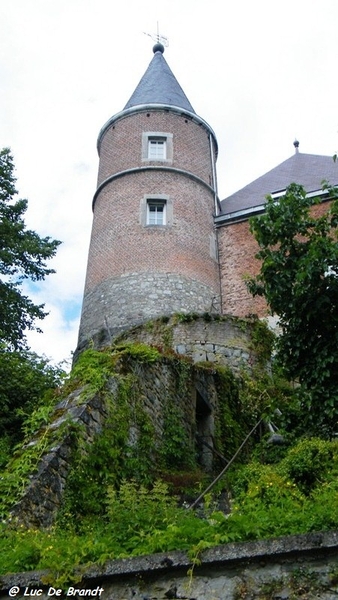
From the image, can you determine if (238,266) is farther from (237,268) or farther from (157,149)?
(157,149)

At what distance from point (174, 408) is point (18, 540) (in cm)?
494

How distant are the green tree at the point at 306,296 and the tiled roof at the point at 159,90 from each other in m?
11.8

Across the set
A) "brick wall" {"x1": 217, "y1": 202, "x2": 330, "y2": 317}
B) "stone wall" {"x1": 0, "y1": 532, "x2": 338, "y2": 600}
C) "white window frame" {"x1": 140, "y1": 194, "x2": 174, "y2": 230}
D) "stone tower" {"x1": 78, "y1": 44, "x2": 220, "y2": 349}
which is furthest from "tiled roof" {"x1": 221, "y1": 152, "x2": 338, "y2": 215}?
"stone wall" {"x1": 0, "y1": 532, "x2": 338, "y2": 600}

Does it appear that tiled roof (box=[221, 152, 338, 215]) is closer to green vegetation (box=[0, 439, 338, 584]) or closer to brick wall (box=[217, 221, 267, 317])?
brick wall (box=[217, 221, 267, 317])

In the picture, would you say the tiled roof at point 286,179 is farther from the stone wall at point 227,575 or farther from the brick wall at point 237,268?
the stone wall at point 227,575

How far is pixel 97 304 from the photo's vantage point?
16.7 m

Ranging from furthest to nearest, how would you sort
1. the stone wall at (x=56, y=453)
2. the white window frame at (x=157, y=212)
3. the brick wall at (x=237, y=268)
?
the white window frame at (x=157, y=212) → the brick wall at (x=237, y=268) → the stone wall at (x=56, y=453)

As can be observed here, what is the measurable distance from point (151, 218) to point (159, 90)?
17.9 ft

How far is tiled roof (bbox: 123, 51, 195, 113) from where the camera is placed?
20.1 meters

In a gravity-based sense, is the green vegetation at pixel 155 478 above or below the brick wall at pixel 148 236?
below

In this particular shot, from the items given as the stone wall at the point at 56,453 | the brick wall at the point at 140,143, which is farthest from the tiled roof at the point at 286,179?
the stone wall at the point at 56,453

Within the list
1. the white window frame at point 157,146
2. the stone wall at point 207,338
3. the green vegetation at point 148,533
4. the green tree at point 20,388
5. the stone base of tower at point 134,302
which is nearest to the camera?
the green vegetation at point 148,533

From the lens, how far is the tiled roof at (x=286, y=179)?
20.0 meters

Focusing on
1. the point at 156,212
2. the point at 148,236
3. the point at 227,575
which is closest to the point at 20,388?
the point at 227,575
